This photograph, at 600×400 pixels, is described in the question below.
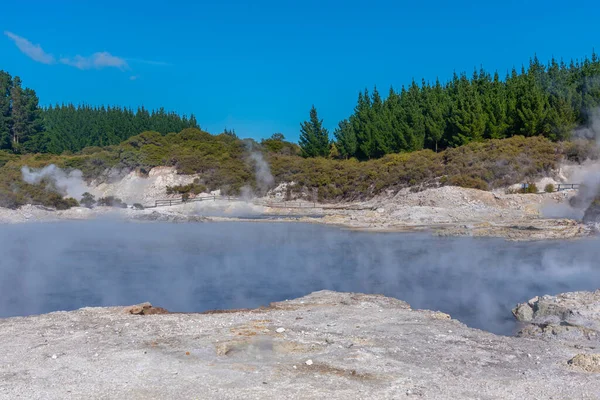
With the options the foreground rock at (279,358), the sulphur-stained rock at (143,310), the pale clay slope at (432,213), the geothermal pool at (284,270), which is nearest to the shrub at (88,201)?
the pale clay slope at (432,213)

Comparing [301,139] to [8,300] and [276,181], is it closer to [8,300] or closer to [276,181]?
[276,181]

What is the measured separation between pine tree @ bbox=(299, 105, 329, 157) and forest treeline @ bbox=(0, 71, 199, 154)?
25.8 metres

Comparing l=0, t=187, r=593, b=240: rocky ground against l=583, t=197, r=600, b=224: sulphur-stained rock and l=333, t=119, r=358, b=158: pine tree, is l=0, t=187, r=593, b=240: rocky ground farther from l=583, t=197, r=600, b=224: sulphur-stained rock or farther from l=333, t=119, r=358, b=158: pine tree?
l=333, t=119, r=358, b=158: pine tree

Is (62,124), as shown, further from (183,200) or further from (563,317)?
(563,317)

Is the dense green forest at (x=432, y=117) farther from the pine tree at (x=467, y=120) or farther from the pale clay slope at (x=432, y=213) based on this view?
the pale clay slope at (x=432, y=213)

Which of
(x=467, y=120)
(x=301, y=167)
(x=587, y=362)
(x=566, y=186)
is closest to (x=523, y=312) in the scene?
(x=587, y=362)

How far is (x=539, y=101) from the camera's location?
49.7 m

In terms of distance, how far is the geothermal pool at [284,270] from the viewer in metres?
13.4

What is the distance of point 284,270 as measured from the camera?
56.6 ft

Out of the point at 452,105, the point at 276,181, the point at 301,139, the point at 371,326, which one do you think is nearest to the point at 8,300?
the point at 371,326

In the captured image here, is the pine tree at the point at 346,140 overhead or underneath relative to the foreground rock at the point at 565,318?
overhead

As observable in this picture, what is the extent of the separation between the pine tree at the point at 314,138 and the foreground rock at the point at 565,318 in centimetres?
5393

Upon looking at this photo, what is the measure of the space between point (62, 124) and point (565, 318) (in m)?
86.6

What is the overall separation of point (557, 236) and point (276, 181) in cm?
3043
